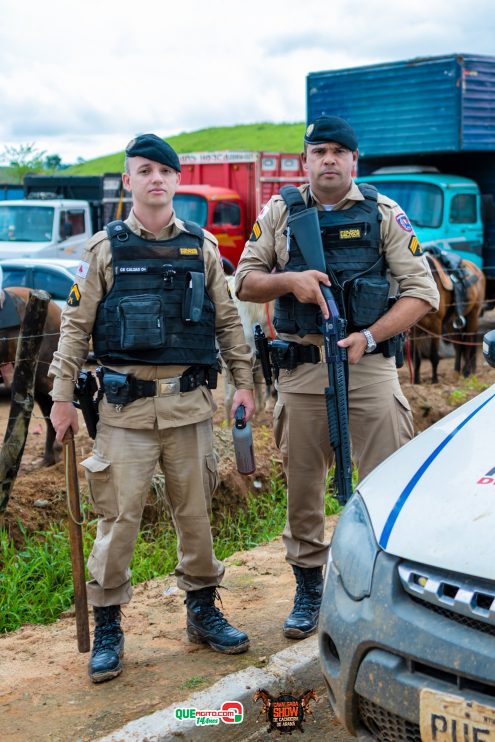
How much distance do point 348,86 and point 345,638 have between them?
13.1 meters

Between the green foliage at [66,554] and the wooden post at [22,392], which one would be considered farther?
the wooden post at [22,392]

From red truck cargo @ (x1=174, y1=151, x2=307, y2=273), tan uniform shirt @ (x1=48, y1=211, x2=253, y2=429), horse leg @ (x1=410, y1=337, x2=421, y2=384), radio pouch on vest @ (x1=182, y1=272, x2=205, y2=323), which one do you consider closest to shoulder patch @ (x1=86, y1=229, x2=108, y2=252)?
tan uniform shirt @ (x1=48, y1=211, x2=253, y2=429)

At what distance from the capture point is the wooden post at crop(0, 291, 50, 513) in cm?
493

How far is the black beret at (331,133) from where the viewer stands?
3639 mm

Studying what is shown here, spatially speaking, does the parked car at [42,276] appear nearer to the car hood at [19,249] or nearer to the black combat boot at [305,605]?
the car hood at [19,249]

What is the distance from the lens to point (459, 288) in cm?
1055

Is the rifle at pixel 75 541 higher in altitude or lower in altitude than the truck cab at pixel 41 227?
lower

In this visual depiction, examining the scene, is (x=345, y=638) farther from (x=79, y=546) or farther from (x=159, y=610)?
(x=159, y=610)

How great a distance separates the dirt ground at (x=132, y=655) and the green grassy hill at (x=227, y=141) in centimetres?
4233

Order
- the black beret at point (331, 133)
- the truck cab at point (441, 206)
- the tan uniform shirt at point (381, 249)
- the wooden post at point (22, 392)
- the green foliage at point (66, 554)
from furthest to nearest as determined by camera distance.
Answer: the truck cab at point (441, 206) → the wooden post at point (22, 392) → the green foliage at point (66, 554) → the tan uniform shirt at point (381, 249) → the black beret at point (331, 133)

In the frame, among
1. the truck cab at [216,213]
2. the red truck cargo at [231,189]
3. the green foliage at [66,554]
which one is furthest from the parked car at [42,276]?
the green foliage at [66,554]

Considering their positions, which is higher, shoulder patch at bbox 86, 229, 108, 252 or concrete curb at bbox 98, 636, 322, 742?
shoulder patch at bbox 86, 229, 108, 252

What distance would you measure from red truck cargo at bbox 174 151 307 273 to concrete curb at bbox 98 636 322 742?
38.8ft

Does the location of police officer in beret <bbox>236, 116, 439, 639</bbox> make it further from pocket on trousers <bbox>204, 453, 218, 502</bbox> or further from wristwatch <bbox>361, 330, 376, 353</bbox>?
pocket on trousers <bbox>204, 453, 218, 502</bbox>
